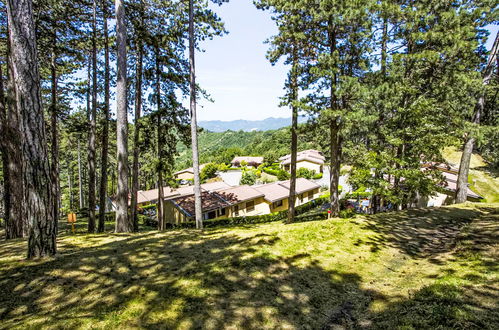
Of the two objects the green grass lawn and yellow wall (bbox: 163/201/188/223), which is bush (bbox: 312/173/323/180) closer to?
yellow wall (bbox: 163/201/188/223)

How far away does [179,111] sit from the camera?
1508 cm

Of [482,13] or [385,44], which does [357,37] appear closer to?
[385,44]

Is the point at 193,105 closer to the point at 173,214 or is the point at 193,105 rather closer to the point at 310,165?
the point at 173,214

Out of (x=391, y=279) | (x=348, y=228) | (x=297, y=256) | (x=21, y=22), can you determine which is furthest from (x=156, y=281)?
(x=348, y=228)

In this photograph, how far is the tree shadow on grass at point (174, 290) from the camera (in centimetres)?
354

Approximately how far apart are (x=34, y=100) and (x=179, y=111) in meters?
10.8

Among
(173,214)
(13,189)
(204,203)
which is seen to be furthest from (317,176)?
(13,189)

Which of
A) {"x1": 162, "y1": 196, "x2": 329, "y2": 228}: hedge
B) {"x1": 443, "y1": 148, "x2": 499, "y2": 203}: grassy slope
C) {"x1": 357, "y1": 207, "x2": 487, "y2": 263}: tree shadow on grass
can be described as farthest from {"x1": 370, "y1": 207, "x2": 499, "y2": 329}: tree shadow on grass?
{"x1": 443, "y1": 148, "x2": 499, "y2": 203}: grassy slope

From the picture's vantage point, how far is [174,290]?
4242 millimetres

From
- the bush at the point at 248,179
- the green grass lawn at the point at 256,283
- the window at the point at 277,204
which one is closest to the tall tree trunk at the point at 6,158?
the green grass lawn at the point at 256,283

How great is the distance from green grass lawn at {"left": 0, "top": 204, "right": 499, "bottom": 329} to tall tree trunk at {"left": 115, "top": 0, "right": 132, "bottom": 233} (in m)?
1.99

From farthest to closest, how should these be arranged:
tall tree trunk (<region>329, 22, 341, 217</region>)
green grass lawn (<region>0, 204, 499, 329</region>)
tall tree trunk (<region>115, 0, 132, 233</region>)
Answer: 1. tall tree trunk (<region>329, 22, 341, 217</region>)
2. tall tree trunk (<region>115, 0, 132, 233</region>)
3. green grass lawn (<region>0, 204, 499, 329</region>)

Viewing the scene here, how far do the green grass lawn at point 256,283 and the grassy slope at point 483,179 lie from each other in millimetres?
27380

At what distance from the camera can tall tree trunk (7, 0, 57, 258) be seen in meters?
4.35
